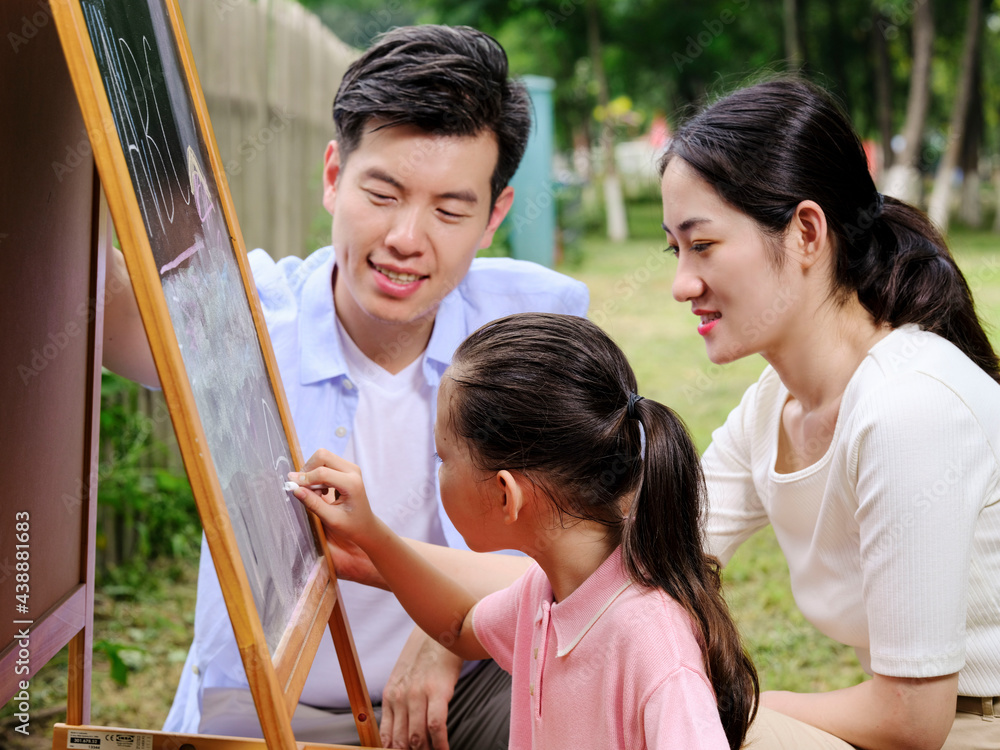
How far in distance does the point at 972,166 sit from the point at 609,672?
1895 centimetres

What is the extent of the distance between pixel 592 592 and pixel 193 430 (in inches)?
26.5

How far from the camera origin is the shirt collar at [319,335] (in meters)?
2.13

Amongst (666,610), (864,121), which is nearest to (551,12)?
(864,121)

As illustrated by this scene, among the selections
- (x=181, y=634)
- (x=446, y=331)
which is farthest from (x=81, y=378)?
(x=181, y=634)

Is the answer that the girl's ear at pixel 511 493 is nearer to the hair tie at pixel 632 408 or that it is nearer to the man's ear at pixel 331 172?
the hair tie at pixel 632 408

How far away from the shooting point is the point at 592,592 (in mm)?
1473

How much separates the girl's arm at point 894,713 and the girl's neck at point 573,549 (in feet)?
1.84

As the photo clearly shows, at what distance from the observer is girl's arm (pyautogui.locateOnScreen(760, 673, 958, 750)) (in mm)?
1617

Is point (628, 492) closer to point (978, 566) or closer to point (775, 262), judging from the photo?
point (775, 262)

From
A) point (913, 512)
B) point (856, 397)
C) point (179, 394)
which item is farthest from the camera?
point (856, 397)

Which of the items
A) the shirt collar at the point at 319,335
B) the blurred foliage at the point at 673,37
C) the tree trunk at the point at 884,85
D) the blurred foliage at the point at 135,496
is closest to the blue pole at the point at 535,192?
the blurred foliage at the point at 135,496

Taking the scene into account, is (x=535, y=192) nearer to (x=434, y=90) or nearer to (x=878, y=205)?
(x=434, y=90)

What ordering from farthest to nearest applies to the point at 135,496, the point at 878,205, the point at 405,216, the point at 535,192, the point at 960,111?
the point at 960,111, the point at 535,192, the point at 135,496, the point at 405,216, the point at 878,205

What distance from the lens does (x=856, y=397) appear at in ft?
5.67
